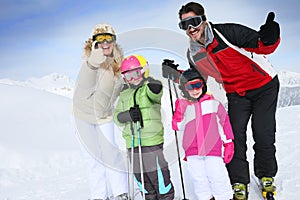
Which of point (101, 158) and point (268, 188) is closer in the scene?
point (268, 188)

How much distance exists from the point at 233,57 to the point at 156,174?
4.34 ft

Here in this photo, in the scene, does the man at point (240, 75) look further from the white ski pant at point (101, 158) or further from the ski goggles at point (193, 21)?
the white ski pant at point (101, 158)

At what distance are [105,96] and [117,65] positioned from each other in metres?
0.35

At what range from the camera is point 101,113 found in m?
3.64

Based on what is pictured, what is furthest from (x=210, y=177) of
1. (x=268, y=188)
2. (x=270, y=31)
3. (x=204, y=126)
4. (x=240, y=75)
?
(x=270, y=31)

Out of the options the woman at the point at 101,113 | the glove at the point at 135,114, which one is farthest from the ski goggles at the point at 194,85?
the woman at the point at 101,113

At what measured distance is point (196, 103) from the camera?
3.20 metres

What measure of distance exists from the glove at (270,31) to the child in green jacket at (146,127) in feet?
3.38

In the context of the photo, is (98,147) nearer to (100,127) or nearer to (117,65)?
(100,127)

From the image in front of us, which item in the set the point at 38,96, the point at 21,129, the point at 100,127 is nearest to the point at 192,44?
the point at 100,127

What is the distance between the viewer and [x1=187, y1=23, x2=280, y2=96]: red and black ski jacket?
3.07 meters

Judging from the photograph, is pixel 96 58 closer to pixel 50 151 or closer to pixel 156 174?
pixel 156 174

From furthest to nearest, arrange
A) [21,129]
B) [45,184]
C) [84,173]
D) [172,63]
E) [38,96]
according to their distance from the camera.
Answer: [38,96], [21,129], [84,173], [45,184], [172,63]

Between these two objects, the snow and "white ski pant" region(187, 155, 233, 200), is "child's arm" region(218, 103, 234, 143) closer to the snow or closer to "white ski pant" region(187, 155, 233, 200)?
"white ski pant" region(187, 155, 233, 200)
